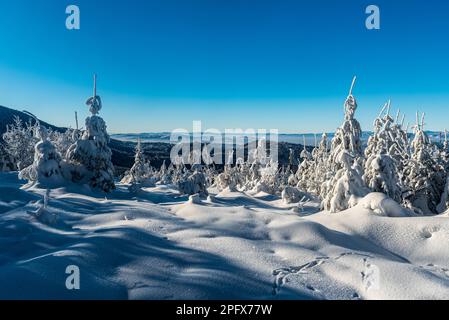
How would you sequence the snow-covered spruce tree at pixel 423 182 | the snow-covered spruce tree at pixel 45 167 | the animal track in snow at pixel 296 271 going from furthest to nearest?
the snow-covered spruce tree at pixel 423 182, the snow-covered spruce tree at pixel 45 167, the animal track in snow at pixel 296 271

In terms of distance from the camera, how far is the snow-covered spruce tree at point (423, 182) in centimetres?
2289

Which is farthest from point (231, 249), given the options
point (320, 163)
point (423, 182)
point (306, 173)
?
point (306, 173)

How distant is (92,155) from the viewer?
2384cm

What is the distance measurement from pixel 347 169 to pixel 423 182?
9.68 m

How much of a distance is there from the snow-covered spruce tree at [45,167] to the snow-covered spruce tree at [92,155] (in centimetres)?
139

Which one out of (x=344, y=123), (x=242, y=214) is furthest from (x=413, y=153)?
(x=242, y=214)

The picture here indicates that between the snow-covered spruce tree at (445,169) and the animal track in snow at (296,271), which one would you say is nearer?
the animal track in snow at (296,271)

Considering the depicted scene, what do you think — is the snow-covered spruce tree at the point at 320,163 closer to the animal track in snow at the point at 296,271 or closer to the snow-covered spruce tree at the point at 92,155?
the snow-covered spruce tree at the point at 92,155

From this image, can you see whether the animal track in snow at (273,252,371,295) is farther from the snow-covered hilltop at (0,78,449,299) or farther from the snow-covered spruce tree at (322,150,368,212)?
the snow-covered spruce tree at (322,150,368,212)

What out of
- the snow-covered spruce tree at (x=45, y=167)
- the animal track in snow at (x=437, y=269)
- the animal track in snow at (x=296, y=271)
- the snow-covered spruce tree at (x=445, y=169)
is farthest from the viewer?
the snow-covered spruce tree at (x=45, y=167)

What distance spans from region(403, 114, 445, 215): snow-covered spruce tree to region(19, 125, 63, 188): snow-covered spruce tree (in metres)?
25.2

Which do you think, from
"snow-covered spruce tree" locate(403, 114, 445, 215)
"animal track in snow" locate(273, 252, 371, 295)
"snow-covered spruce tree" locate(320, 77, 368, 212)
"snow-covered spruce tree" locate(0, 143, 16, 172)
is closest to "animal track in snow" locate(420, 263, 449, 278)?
"animal track in snow" locate(273, 252, 371, 295)

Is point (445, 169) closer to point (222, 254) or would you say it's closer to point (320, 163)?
point (320, 163)

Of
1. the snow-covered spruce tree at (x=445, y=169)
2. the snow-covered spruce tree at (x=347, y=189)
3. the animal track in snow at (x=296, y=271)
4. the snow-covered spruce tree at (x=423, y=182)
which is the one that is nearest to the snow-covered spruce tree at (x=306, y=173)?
the snow-covered spruce tree at (x=423, y=182)
